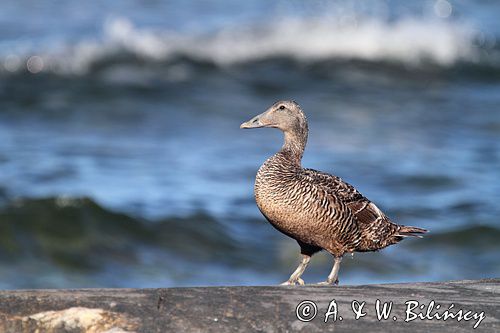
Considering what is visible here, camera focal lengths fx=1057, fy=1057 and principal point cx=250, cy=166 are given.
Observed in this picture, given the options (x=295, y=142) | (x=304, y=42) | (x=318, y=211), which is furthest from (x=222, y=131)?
(x=318, y=211)

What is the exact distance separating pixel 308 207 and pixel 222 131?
9.18 metres

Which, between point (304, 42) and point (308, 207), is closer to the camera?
point (308, 207)

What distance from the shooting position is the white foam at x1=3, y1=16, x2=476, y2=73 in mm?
18703

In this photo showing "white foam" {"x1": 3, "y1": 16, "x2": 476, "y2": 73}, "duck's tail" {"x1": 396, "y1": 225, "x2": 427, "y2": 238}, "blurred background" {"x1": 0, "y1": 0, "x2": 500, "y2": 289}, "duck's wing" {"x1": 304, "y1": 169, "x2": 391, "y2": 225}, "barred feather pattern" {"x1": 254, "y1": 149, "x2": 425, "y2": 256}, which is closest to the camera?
"barred feather pattern" {"x1": 254, "y1": 149, "x2": 425, "y2": 256}

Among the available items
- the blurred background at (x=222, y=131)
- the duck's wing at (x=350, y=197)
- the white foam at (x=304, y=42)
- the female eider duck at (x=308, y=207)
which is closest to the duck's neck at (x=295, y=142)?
the female eider duck at (x=308, y=207)

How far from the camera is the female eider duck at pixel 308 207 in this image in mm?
5609

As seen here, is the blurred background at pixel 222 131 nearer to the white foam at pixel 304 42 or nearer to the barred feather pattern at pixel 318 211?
the white foam at pixel 304 42

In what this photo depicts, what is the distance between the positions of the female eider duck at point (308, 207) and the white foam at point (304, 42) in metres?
12.3

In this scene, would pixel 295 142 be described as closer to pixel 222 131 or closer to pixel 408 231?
pixel 408 231

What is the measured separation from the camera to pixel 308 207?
5645mm

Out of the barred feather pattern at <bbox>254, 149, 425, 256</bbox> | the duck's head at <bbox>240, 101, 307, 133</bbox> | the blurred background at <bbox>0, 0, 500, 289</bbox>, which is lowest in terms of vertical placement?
the barred feather pattern at <bbox>254, 149, 425, 256</bbox>

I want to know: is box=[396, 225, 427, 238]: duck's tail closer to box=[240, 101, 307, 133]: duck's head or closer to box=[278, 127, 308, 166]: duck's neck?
box=[278, 127, 308, 166]: duck's neck

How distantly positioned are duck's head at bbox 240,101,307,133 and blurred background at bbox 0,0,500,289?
3629 millimetres

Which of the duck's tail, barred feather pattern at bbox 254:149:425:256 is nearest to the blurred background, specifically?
the duck's tail
